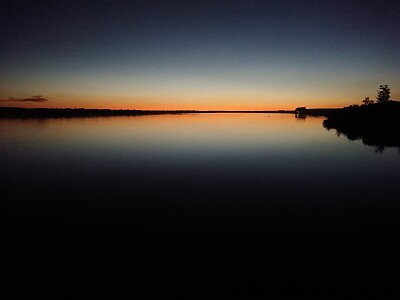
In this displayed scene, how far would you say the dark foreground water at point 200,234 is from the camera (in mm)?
6645

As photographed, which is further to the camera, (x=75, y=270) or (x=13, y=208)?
(x=13, y=208)

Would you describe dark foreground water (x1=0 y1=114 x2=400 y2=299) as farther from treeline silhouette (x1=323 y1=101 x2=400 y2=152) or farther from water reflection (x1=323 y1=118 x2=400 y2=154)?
treeline silhouette (x1=323 y1=101 x2=400 y2=152)

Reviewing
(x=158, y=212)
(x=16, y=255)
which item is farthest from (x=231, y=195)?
(x=16, y=255)

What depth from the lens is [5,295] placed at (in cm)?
623

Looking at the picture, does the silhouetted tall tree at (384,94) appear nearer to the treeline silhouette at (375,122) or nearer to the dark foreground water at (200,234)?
the treeline silhouette at (375,122)

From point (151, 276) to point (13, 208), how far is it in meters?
8.77

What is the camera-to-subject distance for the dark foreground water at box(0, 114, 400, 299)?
6.64 metres

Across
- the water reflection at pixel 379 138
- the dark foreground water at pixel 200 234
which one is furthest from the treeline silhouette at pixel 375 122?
the dark foreground water at pixel 200 234

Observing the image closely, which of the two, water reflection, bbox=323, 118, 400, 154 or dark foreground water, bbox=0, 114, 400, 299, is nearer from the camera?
dark foreground water, bbox=0, 114, 400, 299

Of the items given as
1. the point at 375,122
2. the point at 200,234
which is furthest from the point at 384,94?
the point at 200,234

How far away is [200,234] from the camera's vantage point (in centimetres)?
941

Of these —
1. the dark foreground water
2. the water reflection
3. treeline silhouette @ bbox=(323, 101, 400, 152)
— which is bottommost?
the dark foreground water

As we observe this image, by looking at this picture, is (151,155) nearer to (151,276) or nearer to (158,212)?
(158,212)

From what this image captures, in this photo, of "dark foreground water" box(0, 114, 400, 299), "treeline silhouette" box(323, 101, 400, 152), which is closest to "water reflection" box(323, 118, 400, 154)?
"treeline silhouette" box(323, 101, 400, 152)
